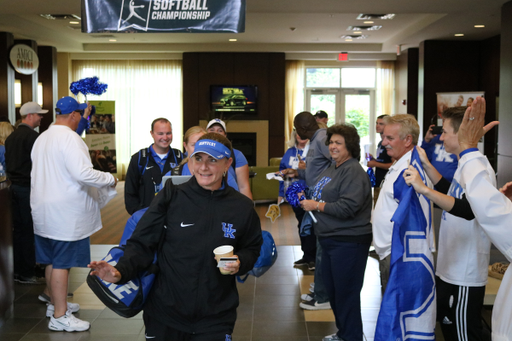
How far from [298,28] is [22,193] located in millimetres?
8291

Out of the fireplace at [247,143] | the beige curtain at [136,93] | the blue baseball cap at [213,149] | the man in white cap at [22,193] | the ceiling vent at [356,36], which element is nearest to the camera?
the blue baseball cap at [213,149]

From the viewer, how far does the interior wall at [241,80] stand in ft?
49.9

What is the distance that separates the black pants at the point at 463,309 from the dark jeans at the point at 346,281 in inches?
30.8

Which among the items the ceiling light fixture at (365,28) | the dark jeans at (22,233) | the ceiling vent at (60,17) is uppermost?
A: the ceiling light fixture at (365,28)

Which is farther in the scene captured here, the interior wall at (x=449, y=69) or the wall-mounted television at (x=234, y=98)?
the wall-mounted television at (x=234, y=98)

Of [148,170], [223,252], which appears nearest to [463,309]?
[223,252]

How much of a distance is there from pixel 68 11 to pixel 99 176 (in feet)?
18.6

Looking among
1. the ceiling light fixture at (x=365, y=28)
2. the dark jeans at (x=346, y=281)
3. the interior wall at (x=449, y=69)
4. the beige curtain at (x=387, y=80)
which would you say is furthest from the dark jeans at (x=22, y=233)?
the beige curtain at (x=387, y=80)

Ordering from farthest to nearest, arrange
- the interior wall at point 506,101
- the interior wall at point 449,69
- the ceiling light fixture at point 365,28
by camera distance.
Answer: the interior wall at point 449,69 < the ceiling light fixture at point 365,28 < the interior wall at point 506,101

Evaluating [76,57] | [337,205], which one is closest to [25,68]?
[76,57]

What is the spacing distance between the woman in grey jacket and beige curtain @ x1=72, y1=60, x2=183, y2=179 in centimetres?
1269

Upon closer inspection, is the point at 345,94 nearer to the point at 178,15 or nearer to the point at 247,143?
the point at 247,143

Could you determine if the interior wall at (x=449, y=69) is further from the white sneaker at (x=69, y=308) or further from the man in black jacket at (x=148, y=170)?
the white sneaker at (x=69, y=308)

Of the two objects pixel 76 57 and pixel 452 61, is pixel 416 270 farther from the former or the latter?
pixel 76 57
